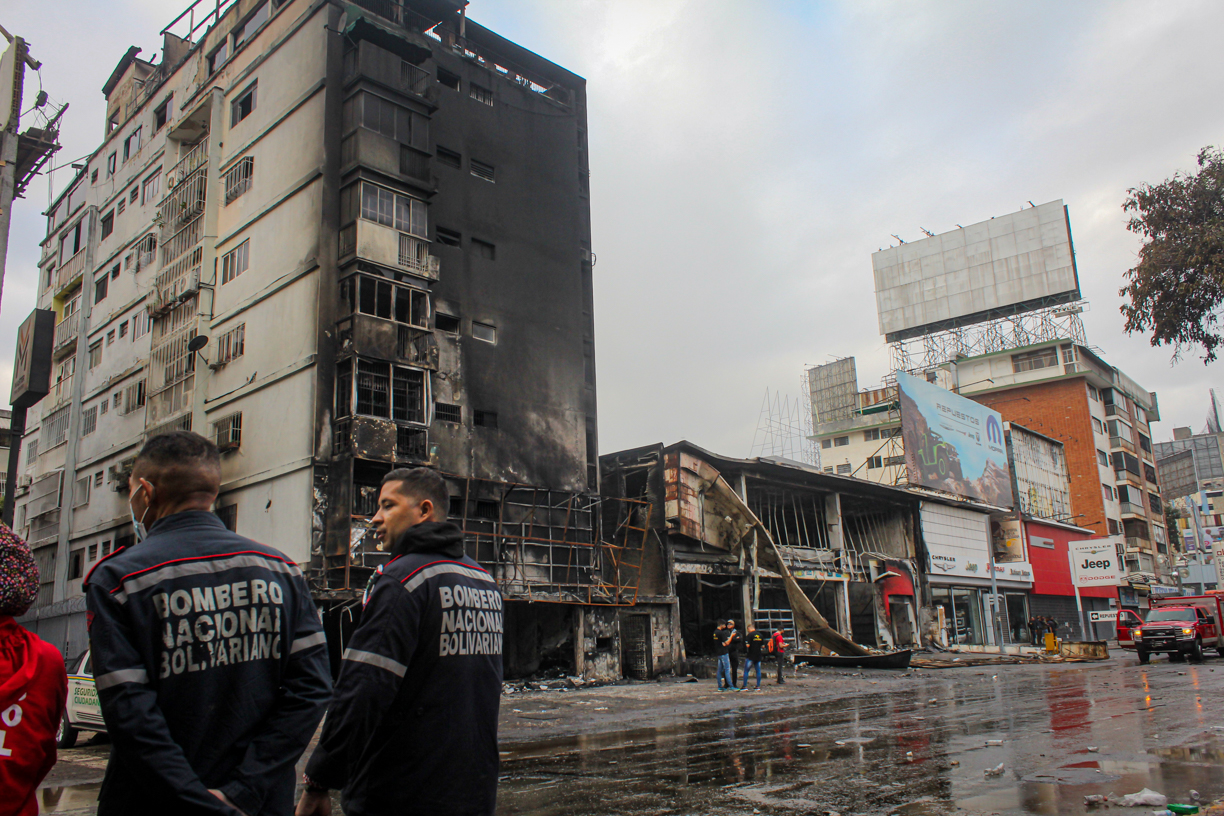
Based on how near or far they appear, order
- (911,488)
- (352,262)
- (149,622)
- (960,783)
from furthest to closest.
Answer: (911,488) < (352,262) < (960,783) < (149,622)

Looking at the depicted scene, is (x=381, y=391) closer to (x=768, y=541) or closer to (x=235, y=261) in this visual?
(x=235, y=261)

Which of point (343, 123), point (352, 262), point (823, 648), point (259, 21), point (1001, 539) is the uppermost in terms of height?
point (259, 21)

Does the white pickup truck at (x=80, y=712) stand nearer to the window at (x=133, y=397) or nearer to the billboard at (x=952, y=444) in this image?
the window at (x=133, y=397)

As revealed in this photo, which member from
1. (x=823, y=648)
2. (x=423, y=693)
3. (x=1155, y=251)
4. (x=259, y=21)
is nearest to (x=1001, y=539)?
(x=823, y=648)

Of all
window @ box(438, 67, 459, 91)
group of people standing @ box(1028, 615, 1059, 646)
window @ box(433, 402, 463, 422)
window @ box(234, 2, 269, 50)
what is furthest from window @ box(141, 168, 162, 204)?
group of people standing @ box(1028, 615, 1059, 646)

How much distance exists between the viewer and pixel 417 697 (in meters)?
3.16

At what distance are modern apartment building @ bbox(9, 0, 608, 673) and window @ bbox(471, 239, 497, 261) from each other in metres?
0.08

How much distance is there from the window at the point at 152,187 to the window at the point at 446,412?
18.6 metres

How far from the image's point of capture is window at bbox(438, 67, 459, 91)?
30.2 meters

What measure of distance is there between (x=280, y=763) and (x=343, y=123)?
27.1 meters

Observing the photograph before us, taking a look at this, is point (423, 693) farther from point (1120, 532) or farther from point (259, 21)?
point (1120, 532)

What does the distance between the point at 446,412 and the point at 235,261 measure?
9.89 meters

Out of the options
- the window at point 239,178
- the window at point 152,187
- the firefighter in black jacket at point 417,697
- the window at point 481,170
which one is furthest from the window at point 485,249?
the firefighter in black jacket at point 417,697

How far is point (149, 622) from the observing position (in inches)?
101
